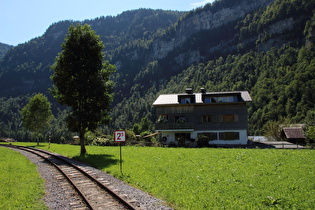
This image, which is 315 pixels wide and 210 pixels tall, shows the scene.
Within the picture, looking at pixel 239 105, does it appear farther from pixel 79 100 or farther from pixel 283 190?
pixel 283 190

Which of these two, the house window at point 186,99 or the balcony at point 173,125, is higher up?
the house window at point 186,99

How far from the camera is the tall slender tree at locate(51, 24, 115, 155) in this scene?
2775cm

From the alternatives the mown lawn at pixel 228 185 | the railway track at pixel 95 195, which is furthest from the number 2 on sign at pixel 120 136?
the railway track at pixel 95 195

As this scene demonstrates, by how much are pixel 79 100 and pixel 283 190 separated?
23.0m

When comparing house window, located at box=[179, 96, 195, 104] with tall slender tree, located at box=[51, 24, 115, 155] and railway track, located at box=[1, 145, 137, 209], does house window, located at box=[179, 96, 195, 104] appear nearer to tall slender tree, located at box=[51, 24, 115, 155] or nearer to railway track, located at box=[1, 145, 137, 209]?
tall slender tree, located at box=[51, 24, 115, 155]

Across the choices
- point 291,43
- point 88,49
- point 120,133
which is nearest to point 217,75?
point 291,43

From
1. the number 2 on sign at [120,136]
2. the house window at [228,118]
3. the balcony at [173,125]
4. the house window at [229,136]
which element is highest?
the house window at [228,118]

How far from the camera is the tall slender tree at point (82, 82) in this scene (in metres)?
27.8

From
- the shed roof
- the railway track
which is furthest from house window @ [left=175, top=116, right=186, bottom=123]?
the railway track

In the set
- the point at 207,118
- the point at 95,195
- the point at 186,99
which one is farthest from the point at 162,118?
the point at 95,195

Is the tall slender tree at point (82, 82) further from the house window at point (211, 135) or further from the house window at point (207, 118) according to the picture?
the house window at point (211, 135)

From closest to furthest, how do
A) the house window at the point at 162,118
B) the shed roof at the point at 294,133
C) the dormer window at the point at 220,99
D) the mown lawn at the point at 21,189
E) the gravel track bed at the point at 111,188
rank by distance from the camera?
the gravel track bed at the point at 111,188
the mown lawn at the point at 21,189
the dormer window at the point at 220,99
the house window at the point at 162,118
the shed roof at the point at 294,133

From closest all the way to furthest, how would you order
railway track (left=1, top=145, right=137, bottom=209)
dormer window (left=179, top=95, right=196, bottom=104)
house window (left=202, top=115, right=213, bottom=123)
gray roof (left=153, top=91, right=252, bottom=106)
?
railway track (left=1, top=145, right=137, bottom=209), gray roof (left=153, top=91, right=252, bottom=106), house window (left=202, top=115, right=213, bottom=123), dormer window (left=179, top=95, right=196, bottom=104)

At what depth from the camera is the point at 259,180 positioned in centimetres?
1272
